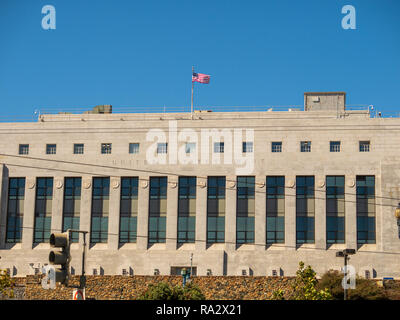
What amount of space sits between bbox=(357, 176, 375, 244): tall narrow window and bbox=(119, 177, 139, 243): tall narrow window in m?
24.1

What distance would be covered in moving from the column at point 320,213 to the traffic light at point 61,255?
54362 millimetres

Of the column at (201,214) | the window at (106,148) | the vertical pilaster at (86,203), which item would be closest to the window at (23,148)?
the vertical pilaster at (86,203)

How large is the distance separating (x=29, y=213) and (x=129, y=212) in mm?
11409

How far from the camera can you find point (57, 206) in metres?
71.5

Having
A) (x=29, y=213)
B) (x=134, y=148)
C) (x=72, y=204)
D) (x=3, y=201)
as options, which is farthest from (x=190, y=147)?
(x=3, y=201)

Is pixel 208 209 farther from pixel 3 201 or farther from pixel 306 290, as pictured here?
pixel 3 201

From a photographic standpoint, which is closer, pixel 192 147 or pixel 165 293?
pixel 165 293

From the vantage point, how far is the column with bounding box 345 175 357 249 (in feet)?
220

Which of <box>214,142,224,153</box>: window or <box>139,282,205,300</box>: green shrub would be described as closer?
<box>139,282,205,300</box>: green shrub

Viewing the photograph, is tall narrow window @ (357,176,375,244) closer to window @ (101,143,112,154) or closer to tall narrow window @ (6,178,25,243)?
window @ (101,143,112,154)

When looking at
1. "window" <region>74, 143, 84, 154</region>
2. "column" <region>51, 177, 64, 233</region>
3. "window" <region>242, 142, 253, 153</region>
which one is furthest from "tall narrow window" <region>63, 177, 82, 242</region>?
"window" <region>242, 142, 253, 153</region>

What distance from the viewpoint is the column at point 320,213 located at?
67.1 metres
